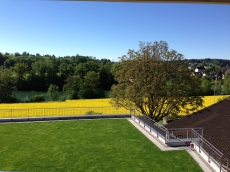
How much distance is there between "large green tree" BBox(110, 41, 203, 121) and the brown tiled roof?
2.20 meters

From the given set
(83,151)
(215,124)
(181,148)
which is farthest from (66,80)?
(181,148)

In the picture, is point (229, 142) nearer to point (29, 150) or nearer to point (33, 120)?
point (29, 150)

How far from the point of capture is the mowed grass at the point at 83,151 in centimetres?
808

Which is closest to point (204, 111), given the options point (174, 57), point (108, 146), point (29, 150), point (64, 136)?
point (174, 57)

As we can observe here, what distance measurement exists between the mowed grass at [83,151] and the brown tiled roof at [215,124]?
1438mm

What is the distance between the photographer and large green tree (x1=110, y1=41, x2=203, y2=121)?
606 inches

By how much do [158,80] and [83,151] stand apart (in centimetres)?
753

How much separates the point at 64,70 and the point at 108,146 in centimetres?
4229

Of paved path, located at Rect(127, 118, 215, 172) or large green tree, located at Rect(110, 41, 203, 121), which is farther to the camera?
large green tree, located at Rect(110, 41, 203, 121)

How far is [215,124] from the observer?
11.4 metres

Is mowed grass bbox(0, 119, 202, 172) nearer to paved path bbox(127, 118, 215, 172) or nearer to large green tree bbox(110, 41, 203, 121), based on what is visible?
paved path bbox(127, 118, 215, 172)

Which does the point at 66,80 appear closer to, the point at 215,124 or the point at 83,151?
the point at 83,151

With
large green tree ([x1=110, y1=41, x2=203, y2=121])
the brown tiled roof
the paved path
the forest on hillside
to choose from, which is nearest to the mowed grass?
the paved path

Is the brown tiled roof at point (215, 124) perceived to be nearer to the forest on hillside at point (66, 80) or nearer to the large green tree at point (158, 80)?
the large green tree at point (158, 80)
